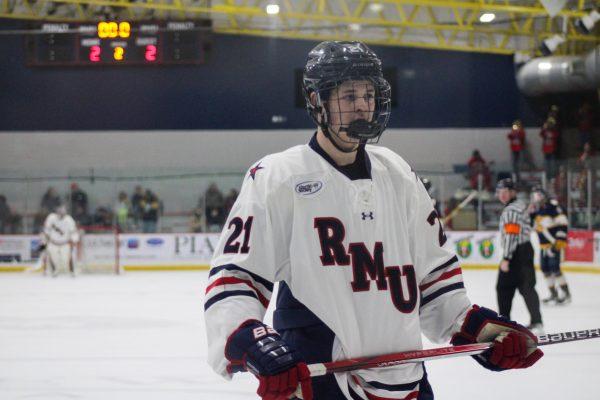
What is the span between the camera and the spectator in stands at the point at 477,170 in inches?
596

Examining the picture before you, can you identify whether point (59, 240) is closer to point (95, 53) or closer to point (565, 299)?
point (95, 53)

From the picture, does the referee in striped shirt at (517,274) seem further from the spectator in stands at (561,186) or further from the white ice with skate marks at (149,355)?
the spectator in stands at (561,186)

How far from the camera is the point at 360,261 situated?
1.71m

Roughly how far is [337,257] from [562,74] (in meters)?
14.5

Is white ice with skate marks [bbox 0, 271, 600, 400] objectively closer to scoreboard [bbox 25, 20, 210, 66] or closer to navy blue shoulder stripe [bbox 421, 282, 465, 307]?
navy blue shoulder stripe [bbox 421, 282, 465, 307]

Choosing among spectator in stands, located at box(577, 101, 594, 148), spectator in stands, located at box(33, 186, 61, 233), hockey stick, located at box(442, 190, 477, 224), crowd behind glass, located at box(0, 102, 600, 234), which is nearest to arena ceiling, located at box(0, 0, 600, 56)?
spectator in stands, located at box(577, 101, 594, 148)

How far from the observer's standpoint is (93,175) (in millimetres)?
14336

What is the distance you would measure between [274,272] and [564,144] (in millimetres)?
16151

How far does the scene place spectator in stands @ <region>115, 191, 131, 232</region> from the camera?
45.3 ft

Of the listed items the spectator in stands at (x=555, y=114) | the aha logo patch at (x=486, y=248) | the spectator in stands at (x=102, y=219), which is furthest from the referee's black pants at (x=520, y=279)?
the spectator in stands at (x=555, y=114)

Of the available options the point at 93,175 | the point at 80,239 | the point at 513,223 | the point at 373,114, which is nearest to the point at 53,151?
the point at 93,175

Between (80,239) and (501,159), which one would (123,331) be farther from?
(501,159)

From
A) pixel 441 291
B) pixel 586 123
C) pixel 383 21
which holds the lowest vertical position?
pixel 441 291

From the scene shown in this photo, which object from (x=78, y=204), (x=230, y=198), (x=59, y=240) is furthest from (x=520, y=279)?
(x=78, y=204)
